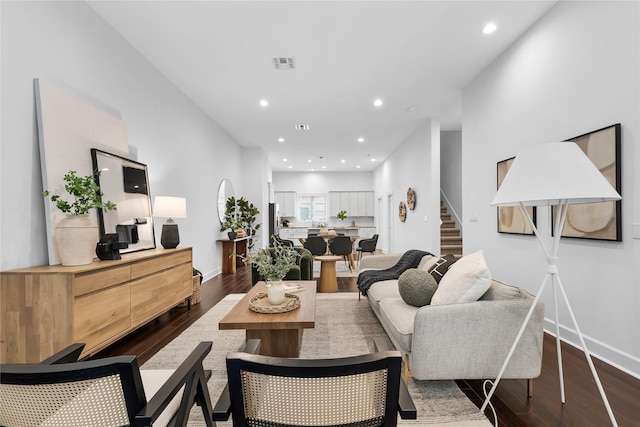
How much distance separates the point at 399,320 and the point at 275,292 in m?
1.01

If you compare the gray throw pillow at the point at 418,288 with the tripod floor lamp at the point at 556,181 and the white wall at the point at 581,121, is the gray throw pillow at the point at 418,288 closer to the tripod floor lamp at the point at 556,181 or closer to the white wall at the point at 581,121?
the tripod floor lamp at the point at 556,181

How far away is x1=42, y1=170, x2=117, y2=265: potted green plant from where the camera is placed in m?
2.26

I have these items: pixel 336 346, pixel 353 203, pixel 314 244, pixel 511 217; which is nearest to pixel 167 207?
pixel 336 346

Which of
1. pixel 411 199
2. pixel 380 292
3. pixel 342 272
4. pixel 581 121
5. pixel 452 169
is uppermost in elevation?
pixel 452 169

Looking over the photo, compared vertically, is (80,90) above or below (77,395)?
above

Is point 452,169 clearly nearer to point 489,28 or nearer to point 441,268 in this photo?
point 489,28

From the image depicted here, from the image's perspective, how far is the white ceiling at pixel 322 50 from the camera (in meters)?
2.97

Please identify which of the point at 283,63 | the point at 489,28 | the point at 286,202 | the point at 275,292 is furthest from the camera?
the point at 286,202

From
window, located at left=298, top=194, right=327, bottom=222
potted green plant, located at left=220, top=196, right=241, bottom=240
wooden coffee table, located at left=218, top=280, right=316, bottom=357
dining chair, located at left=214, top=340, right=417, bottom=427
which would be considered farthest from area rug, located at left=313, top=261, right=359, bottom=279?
window, located at left=298, top=194, right=327, bottom=222

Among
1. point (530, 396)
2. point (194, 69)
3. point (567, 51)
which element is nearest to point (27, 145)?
point (194, 69)

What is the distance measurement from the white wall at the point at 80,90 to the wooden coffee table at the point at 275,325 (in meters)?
1.60

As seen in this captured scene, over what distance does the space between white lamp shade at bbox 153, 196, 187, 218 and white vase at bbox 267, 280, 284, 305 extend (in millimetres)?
1975

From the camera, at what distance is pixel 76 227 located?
2.28 meters

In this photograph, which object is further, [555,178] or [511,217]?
[511,217]
